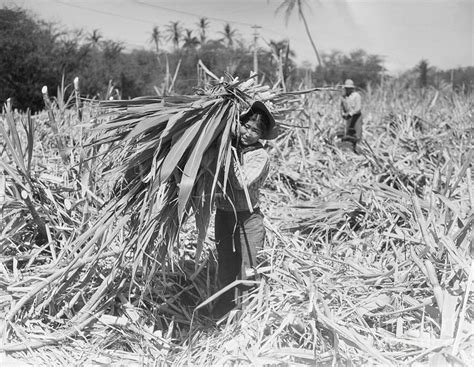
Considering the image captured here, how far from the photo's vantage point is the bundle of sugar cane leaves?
6.52ft

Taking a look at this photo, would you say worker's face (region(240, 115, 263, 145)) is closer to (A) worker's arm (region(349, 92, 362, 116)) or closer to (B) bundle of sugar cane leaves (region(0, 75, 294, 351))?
(B) bundle of sugar cane leaves (region(0, 75, 294, 351))

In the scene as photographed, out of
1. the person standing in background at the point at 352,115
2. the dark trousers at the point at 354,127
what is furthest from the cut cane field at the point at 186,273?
the person standing in background at the point at 352,115

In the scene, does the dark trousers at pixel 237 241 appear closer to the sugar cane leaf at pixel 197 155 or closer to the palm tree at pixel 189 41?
the sugar cane leaf at pixel 197 155

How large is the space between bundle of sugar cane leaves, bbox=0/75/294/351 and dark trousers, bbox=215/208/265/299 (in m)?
0.26

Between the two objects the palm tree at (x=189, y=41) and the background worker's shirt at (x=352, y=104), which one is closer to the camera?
the background worker's shirt at (x=352, y=104)

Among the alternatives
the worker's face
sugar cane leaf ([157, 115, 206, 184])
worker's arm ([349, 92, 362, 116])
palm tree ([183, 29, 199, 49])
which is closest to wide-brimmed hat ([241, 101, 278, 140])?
the worker's face

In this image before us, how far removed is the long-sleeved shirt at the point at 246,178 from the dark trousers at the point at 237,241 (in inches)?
2.9

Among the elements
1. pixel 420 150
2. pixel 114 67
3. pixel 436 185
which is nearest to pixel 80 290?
pixel 436 185

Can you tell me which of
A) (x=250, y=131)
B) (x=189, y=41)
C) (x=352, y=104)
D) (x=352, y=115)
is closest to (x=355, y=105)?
(x=352, y=104)

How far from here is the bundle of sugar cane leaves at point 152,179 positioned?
1.99 m

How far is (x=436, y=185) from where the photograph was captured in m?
3.37

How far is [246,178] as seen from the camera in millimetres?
2100

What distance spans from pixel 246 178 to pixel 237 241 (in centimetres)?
41

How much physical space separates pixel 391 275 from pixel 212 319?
0.95 m
